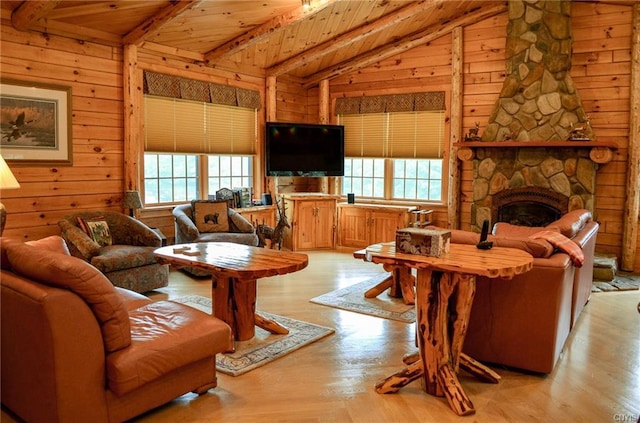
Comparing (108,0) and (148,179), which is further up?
(108,0)

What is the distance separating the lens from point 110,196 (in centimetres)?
555

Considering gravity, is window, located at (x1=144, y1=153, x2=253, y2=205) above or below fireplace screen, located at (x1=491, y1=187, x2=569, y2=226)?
above

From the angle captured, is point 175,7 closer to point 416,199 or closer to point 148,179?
point 148,179

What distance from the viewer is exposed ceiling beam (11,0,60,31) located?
14.1ft

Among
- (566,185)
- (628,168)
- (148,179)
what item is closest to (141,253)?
(148,179)

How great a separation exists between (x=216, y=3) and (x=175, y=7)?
47 centimetres

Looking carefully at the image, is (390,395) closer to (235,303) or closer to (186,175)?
(235,303)

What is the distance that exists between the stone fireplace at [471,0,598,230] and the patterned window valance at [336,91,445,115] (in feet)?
2.95

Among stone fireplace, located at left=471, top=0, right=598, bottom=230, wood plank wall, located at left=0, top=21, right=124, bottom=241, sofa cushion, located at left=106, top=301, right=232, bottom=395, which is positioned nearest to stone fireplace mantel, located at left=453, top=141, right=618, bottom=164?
stone fireplace, located at left=471, top=0, right=598, bottom=230

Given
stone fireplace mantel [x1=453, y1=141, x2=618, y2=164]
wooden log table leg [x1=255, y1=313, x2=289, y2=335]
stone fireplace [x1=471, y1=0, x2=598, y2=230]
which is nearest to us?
wooden log table leg [x1=255, y1=313, x2=289, y2=335]

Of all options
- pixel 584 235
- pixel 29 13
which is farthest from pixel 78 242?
pixel 584 235

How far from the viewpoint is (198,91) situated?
20.8 ft

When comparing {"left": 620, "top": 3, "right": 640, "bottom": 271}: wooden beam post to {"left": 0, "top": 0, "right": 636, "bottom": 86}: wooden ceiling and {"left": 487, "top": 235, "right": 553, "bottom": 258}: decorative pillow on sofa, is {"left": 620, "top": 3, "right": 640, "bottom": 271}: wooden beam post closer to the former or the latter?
{"left": 0, "top": 0, "right": 636, "bottom": 86}: wooden ceiling

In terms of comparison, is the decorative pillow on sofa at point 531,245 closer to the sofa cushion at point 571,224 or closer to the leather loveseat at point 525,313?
the leather loveseat at point 525,313
